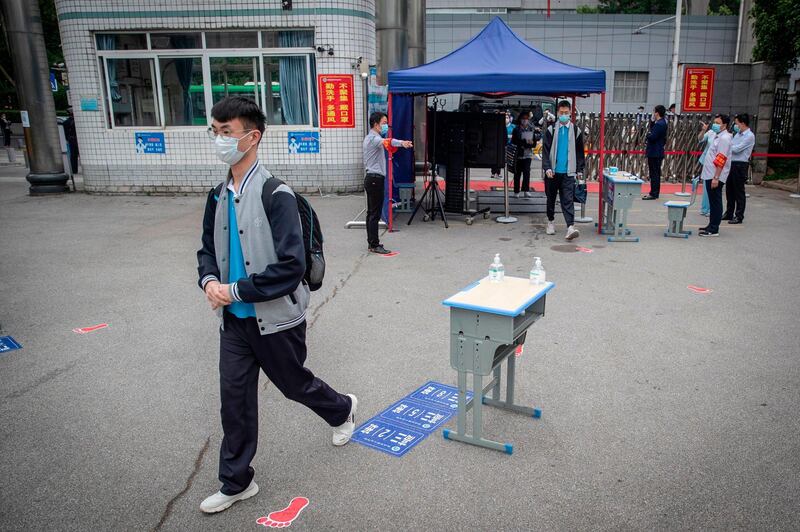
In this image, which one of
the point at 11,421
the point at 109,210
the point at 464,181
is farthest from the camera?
the point at 109,210

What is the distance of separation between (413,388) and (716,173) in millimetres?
7322

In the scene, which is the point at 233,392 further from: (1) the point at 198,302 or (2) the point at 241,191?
(1) the point at 198,302

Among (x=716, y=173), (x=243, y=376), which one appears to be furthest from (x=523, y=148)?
(x=243, y=376)

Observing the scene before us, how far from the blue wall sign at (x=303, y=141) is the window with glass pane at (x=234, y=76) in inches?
44.5

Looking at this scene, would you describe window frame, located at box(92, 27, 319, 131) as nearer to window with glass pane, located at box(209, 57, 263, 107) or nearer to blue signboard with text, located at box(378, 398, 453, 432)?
window with glass pane, located at box(209, 57, 263, 107)

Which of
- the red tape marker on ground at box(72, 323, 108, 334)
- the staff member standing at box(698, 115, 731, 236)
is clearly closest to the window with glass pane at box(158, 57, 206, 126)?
the red tape marker on ground at box(72, 323, 108, 334)

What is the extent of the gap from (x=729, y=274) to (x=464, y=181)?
5.34m

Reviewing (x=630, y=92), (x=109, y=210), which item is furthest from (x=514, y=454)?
(x=630, y=92)

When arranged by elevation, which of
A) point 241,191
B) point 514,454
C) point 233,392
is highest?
point 241,191

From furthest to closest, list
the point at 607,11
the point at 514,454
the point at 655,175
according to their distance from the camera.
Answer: the point at 607,11
the point at 655,175
the point at 514,454

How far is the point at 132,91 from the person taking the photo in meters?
14.3

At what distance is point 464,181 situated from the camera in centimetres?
1173

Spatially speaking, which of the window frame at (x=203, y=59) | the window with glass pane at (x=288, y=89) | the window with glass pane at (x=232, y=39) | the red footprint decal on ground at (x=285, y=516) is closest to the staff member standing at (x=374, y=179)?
the window frame at (x=203, y=59)

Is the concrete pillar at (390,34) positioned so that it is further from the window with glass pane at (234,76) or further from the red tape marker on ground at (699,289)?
the red tape marker on ground at (699,289)
